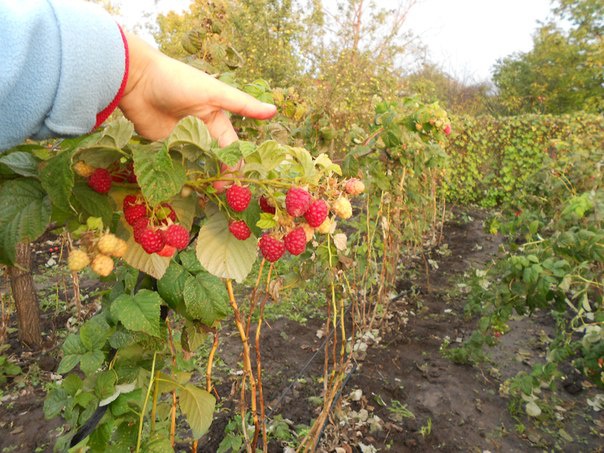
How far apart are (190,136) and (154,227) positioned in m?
0.17

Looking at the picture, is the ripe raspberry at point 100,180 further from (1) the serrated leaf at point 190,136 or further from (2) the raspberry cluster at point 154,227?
(1) the serrated leaf at point 190,136

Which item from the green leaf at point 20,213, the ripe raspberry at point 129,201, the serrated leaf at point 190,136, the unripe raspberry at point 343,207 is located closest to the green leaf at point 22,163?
the green leaf at point 20,213

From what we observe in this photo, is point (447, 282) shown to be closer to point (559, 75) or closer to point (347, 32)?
point (347, 32)

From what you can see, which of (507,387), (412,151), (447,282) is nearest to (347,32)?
(447,282)

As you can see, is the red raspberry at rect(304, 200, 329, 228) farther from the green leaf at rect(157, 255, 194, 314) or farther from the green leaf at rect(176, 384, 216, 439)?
the green leaf at rect(176, 384, 216, 439)

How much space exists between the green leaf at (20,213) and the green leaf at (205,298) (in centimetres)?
28

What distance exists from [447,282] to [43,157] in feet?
12.2

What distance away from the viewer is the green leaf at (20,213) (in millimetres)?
634

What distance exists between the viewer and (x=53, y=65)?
594mm

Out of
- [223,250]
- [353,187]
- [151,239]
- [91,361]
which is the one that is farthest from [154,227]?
[91,361]

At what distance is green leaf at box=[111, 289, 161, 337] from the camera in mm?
756

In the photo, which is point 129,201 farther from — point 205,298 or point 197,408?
point 197,408

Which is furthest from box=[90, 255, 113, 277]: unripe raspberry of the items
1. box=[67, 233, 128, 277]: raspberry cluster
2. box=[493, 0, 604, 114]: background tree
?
box=[493, 0, 604, 114]: background tree

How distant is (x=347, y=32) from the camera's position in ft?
34.1
